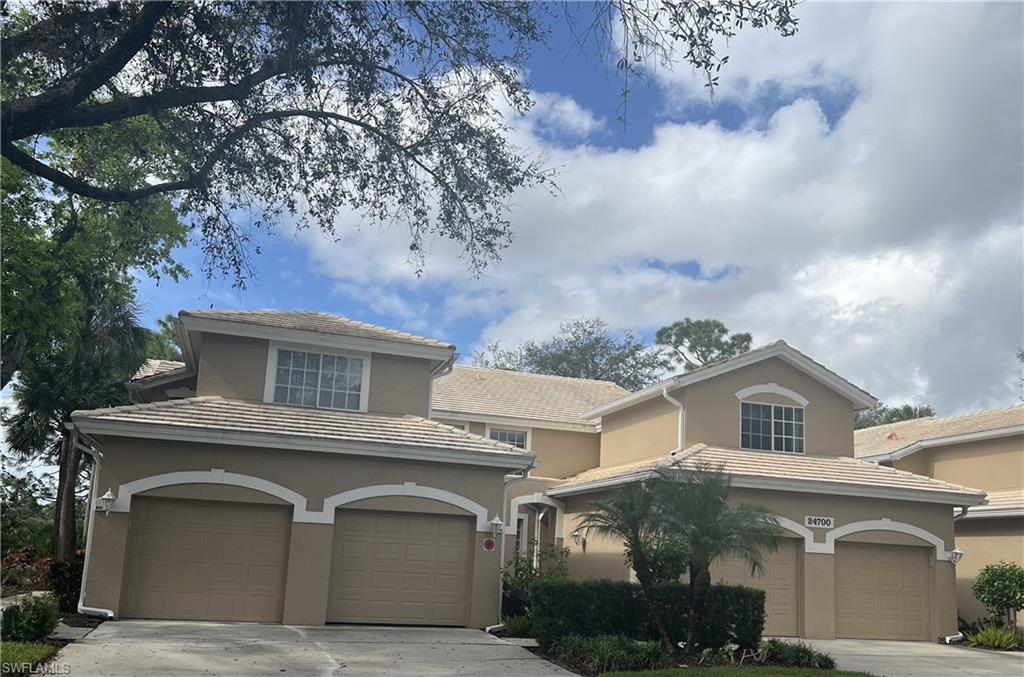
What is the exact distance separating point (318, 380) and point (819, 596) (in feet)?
37.9

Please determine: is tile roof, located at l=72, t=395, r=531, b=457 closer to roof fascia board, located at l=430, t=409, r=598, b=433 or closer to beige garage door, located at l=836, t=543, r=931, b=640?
roof fascia board, located at l=430, t=409, r=598, b=433

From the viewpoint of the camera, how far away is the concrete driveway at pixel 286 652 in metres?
11.8

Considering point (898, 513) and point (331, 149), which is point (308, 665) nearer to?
point (331, 149)

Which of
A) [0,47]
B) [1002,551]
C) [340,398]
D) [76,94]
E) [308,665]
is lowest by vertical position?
[308,665]

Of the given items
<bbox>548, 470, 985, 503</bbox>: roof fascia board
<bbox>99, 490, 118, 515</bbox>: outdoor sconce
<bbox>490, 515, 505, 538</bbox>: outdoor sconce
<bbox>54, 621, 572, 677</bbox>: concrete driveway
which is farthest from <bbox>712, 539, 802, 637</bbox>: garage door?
<bbox>99, 490, 118, 515</bbox>: outdoor sconce

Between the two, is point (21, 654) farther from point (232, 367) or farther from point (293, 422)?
point (232, 367)

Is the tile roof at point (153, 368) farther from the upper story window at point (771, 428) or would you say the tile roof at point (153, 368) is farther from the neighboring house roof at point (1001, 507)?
the neighboring house roof at point (1001, 507)

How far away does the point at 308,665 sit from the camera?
12.3m

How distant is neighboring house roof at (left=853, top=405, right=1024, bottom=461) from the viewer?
2405cm

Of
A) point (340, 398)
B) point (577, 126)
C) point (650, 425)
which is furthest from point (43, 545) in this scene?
point (577, 126)

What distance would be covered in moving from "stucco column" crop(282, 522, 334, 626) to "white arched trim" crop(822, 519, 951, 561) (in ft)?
34.8

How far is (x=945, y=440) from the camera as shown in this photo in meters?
25.3

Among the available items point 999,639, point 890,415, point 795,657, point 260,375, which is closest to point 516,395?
point 260,375

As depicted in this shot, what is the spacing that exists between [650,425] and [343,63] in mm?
14529
